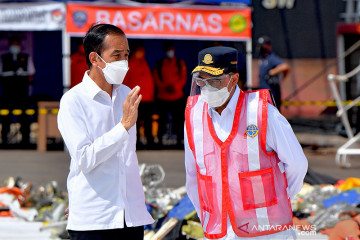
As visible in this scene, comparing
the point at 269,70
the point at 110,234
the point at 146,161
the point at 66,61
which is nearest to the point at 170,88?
the point at 66,61

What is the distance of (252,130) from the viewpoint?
365 centimetres

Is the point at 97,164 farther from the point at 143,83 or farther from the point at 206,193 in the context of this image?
the point at 143,83

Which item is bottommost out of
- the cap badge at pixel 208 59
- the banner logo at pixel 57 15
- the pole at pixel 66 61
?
the pole at pixel 66 61

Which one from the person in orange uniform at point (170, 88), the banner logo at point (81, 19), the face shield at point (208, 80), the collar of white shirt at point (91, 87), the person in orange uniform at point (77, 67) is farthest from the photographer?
the person in orange uniform at point (170, 88)

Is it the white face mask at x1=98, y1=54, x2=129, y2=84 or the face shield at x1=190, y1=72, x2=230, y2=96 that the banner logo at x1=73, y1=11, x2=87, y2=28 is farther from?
the face shield at x1=190, y1=72, x2=230, y2=96

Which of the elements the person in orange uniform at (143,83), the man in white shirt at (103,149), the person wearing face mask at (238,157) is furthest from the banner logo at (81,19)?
the person wearing face mask at (238,157)

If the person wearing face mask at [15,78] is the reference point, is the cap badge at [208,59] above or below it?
above

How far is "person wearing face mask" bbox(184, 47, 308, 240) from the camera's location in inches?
144

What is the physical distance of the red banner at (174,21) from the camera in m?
15.3

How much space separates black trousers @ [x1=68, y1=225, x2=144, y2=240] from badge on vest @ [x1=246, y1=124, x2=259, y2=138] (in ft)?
2.56

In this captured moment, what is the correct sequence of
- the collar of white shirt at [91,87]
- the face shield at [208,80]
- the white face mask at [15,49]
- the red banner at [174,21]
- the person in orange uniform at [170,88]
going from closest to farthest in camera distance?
1. the face shield at [208,80]
2. the collar of white shirt at [91,87]
3. the red banner at [174,21]
4. the person in orange uniform at [170,88]
5. the white face mask at [15,49]

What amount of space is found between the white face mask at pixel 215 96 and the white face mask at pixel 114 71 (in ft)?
1.54

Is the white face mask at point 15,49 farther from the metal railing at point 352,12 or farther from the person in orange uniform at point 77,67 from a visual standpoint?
the metal railing at point 352,12

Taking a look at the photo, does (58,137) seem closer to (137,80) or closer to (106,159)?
(137,80)
